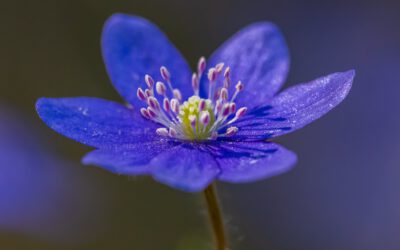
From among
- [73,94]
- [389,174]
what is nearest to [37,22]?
[73,94]

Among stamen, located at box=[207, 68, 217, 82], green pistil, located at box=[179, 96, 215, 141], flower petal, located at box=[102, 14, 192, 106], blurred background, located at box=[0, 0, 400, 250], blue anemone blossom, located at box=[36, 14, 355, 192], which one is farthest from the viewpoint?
blurred background, located at box=[0, 0, 400, 250]

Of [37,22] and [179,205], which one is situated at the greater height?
[37,22]

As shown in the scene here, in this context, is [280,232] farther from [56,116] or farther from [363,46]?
[56,116]

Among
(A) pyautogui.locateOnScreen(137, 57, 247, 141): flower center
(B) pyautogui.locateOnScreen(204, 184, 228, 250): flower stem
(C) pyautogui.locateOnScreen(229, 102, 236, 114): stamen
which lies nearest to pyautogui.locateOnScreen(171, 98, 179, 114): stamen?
(A) pyautogui.locateOnScreen(137, 57, 247, 141): flower center

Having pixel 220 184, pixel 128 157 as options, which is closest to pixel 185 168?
pixel 128 157

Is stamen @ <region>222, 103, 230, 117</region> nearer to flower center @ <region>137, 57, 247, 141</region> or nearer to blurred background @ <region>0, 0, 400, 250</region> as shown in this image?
flower center @ <region>137, 57, 247, 141</region>

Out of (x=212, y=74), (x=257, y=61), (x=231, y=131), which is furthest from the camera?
(x=257, y=61)

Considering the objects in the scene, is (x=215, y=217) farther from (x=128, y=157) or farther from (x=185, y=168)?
(x=128, y=157)
